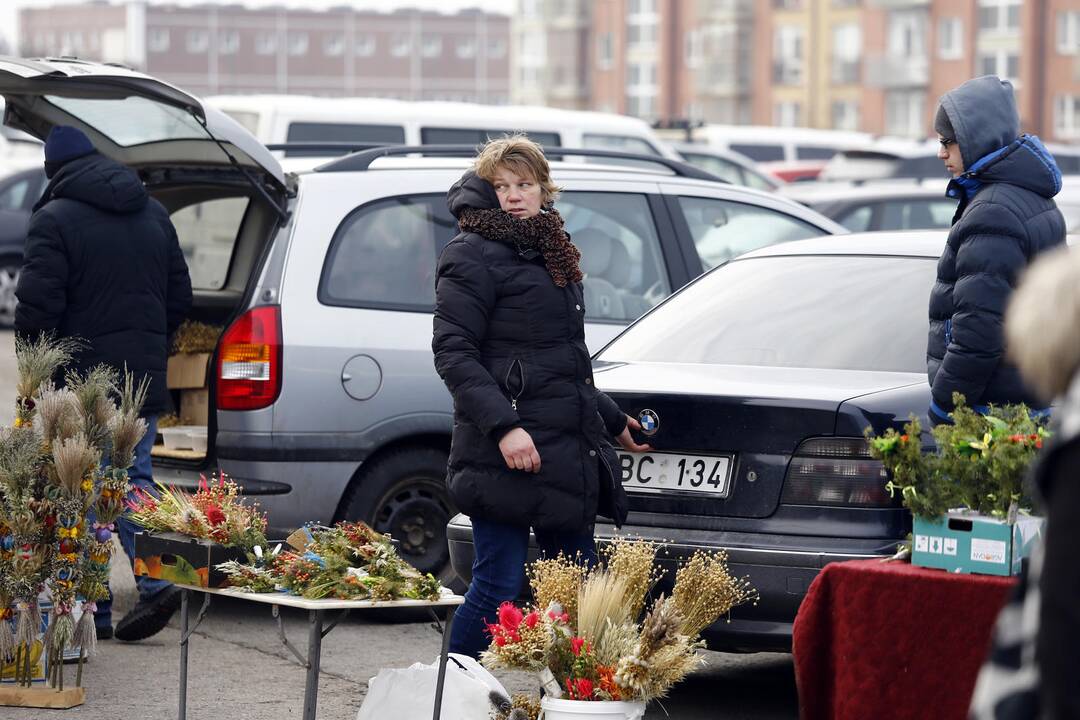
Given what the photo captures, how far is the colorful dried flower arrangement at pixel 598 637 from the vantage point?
4504mm

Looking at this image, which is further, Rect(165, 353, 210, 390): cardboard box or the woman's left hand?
Rect(165, 353, 210, 390): cardboard box

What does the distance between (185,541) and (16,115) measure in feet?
10.9

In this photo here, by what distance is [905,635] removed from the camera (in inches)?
163

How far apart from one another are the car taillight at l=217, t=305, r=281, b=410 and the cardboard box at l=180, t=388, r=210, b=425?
947 millimetres

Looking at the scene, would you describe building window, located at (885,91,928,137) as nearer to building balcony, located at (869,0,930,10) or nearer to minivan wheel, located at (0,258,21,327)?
Answer: building balcony, located at (869,0,930,10)

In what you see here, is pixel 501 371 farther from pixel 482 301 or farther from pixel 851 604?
pixel 851 604

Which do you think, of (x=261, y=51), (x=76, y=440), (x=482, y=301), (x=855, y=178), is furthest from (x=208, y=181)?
(x=261, y=51)

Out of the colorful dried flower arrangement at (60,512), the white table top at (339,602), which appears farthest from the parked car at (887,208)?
the white table top at (339,602)

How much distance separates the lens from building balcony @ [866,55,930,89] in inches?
2977

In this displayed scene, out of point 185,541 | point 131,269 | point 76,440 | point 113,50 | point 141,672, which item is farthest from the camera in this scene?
point 113,50

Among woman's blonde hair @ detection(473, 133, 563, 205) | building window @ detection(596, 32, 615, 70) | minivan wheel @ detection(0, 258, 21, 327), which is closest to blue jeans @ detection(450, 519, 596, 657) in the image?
woman's blonde hair @ detection(473, 133, 563, 205)

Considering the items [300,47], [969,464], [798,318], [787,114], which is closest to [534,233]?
[798,318]

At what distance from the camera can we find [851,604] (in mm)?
4242

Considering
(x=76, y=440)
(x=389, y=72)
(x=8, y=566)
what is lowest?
(x=8, y=566)
